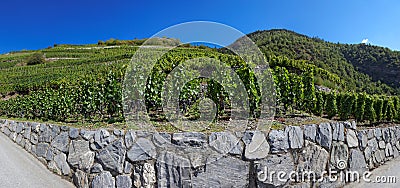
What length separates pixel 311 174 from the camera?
4.33 metres

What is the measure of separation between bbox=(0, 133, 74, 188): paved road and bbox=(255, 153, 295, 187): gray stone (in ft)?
10.5

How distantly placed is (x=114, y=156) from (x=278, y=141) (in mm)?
2537

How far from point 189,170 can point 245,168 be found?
82 cm

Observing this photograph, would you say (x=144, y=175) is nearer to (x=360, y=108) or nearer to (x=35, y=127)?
(x=35, y=127)

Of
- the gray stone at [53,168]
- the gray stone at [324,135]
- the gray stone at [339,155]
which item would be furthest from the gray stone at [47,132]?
the gray stone at [339,155]

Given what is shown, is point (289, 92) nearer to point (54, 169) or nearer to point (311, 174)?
point (311, 174)

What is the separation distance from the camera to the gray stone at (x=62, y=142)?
490cm

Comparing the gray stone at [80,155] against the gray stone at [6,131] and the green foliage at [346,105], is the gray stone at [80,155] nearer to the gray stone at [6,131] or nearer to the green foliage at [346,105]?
the green foliage at [346,105]

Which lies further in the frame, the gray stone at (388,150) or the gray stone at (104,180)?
the gray stone at (388,150)

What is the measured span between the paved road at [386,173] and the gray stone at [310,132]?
134 cm

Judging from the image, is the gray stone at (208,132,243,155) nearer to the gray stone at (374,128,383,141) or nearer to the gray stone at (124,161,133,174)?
the gray stone at (124,161,133,174)

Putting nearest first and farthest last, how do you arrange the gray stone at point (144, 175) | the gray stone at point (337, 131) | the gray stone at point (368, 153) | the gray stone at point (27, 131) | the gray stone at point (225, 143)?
the gray stone at point (225, 143), the gray stone at point (144, 175), the gray stone at point (337, 131), the gray stone at point (368, 153), the gray stone at point (27, 131)

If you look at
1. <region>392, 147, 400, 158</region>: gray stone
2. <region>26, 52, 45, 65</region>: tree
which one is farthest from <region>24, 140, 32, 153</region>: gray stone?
<region>26, 52, 45, 65</region>: tree

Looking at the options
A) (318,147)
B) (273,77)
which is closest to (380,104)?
(273,77)
